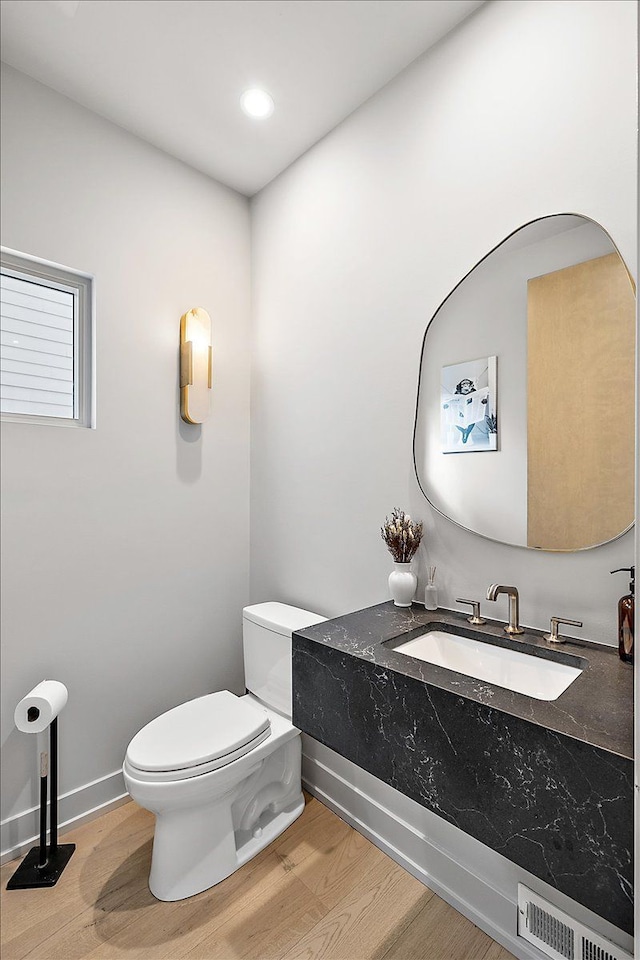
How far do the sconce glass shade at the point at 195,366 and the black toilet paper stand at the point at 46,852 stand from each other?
4.15 ft

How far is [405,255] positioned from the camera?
1.69 metres

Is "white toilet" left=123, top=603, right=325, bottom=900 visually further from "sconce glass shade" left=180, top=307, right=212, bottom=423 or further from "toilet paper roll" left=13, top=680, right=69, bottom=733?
"sconce glass shade" left=180, top=307, right=212, bottom=423

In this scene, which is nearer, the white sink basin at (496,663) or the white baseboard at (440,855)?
the white sink basin at (496,663)

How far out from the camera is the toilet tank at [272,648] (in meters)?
1.86

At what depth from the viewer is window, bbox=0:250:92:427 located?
1782 millimetres

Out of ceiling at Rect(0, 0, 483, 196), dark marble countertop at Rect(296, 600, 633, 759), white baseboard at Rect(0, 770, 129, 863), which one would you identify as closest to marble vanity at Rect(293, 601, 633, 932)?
dark marble countertop at Rect(296, 600, 633, 759)

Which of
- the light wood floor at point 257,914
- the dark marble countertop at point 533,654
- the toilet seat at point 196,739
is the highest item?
the dark marble countertop at point 533,654

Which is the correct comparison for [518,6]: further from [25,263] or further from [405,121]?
[25,263]

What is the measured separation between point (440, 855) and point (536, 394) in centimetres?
143

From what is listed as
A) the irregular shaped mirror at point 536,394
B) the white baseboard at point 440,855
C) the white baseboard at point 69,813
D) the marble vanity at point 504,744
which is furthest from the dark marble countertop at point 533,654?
the white baseboard at point 69,813

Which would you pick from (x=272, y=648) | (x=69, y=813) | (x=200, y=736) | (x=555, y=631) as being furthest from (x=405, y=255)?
(x=69, y=813)

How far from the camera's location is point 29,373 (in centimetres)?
184

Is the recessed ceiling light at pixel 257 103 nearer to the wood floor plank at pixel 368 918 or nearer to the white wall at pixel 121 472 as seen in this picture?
the white wall at pixel 121 472

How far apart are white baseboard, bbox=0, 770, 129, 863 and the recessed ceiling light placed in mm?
2643
